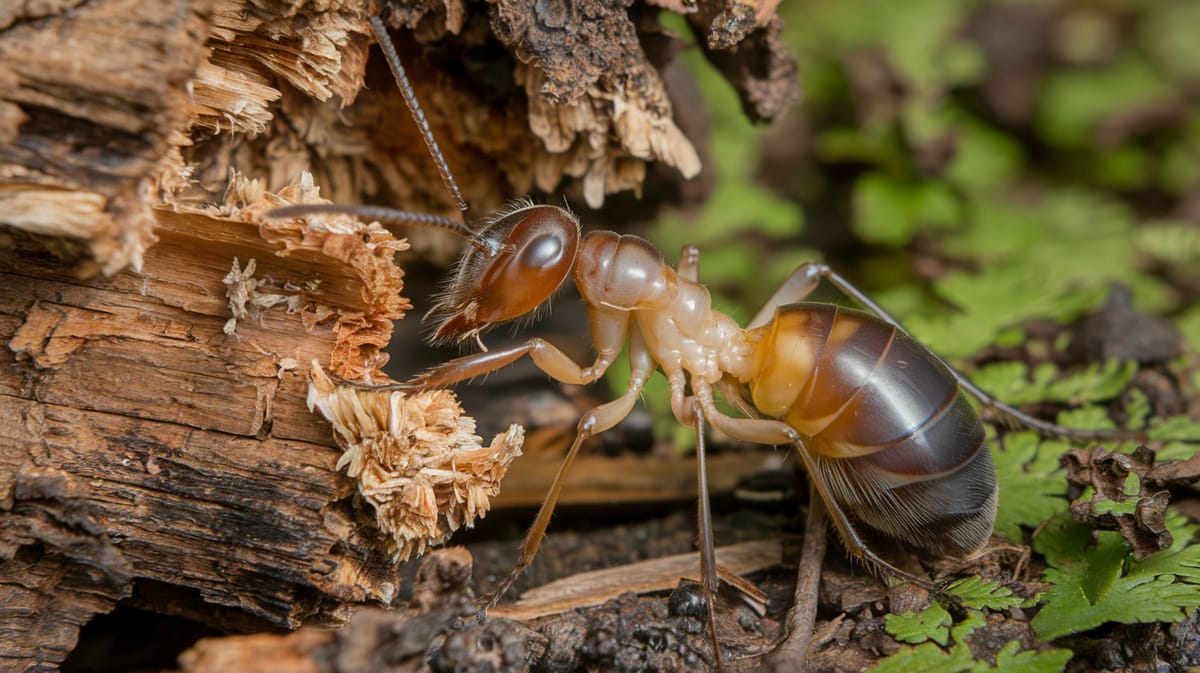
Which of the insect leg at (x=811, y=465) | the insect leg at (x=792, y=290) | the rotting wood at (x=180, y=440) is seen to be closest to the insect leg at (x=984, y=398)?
the insect leg at (x=792, y=290)

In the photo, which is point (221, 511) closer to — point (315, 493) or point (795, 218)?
point (315, 493)

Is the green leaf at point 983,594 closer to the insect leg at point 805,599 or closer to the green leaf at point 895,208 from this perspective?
the insect leg at point 805,599

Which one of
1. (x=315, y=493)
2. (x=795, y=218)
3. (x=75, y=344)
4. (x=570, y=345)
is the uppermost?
(x=75, y=344)

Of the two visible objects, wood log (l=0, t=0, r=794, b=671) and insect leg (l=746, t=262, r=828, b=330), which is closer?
wood log (l=0, t=0, r=794, b=671)

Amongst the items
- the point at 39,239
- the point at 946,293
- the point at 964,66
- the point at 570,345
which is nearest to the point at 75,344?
the point at 39,239

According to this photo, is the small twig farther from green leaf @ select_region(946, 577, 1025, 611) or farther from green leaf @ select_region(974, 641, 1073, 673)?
green leaf @ select_region(974, 641, 1073, 673)

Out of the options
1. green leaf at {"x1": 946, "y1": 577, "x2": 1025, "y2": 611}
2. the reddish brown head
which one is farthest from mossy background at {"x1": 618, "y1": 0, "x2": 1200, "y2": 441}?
the reddish brown head
